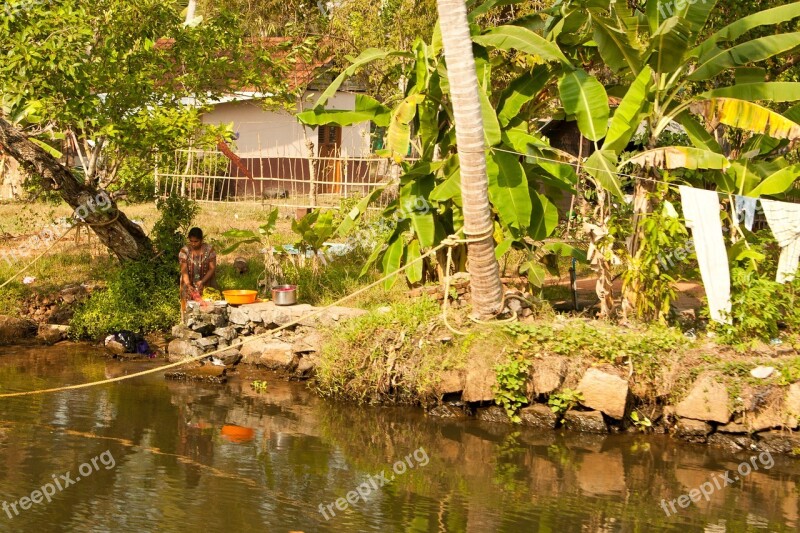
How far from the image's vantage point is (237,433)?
8.88 meters

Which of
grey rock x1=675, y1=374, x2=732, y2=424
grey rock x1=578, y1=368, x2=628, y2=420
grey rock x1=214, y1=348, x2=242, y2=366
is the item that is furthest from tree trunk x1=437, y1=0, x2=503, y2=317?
grey rock x1=214, y1=348, x2=242, y2=366

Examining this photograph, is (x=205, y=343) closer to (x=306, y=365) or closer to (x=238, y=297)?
(x=238, y=297)

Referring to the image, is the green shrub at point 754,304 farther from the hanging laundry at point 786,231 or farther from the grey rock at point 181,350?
the grey rock at point 181,350

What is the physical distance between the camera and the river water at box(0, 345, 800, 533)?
6871mm

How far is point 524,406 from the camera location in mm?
9156

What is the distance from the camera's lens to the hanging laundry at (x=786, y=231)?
9188mm

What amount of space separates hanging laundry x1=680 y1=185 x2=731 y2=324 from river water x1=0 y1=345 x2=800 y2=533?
4.98 feet

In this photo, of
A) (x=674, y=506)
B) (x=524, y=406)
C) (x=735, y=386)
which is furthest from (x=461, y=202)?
(x=674, y=506)

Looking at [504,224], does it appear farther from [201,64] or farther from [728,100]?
[201,64]

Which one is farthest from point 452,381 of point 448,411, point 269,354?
point 269,354

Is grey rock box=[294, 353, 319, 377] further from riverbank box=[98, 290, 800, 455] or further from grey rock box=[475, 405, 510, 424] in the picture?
grey rock box=[475, 405, 510, 424]

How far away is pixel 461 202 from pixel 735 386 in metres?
3.25

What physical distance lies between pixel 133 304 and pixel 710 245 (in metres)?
6.94

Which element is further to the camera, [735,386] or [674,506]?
[735,386]
